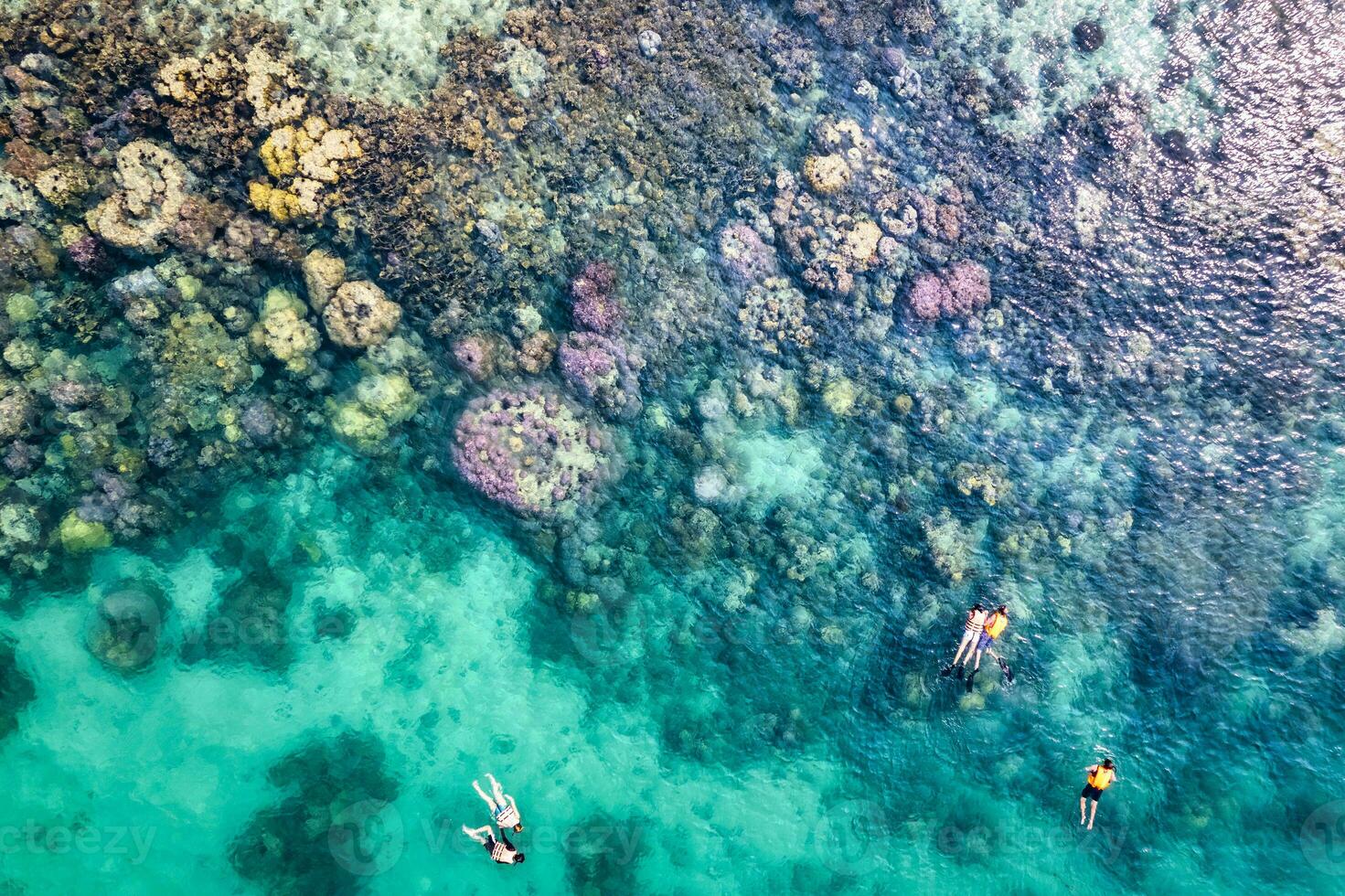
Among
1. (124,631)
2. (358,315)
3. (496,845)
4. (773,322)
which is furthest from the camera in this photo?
(773,322)

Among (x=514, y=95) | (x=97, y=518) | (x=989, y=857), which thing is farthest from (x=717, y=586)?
(x=97, y=518)

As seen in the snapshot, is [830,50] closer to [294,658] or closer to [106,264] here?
[106,264]

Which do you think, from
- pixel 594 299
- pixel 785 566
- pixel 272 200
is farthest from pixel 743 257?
pixel 272 200

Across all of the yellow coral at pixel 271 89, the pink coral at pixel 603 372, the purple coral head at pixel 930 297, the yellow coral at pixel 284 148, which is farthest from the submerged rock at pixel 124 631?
the purple coral head at pixel 930 297

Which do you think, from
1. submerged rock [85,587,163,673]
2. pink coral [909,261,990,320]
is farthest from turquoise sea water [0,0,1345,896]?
pink coral [909,261,990,320]

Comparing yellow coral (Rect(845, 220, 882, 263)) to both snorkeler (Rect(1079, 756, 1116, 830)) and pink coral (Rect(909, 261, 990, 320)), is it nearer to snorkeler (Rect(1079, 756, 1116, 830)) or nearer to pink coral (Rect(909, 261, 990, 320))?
pink coral (Rect(909, 261, 990, 320))

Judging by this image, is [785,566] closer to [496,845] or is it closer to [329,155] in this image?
[496,845]
